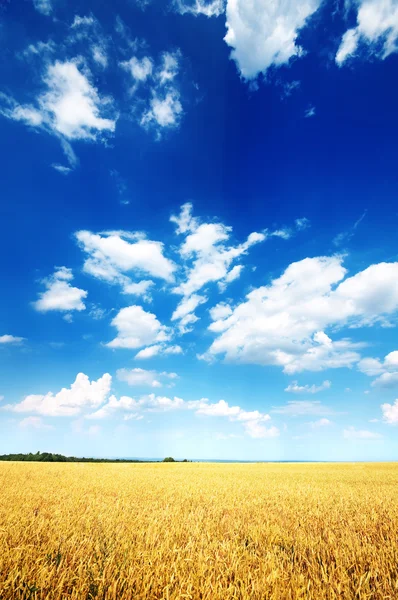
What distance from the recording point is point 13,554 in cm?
471

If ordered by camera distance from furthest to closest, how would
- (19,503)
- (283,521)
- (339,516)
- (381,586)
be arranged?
(19,503), (339,516), (283,521), (381,586)

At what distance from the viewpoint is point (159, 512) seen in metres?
8.77

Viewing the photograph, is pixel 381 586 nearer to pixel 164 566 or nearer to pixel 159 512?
pixel 164 566

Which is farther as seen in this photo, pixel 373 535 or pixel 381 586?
pixel 373 535

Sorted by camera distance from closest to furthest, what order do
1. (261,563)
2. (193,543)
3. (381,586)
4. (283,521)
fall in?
(381,586)
(261,563)
(193,543)
(283,521)

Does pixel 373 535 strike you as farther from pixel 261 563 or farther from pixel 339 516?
pixel 261 563

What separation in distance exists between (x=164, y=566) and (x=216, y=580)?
2.39 ft

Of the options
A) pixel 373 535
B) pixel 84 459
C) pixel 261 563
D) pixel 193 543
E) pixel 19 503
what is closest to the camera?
pixel 261 563

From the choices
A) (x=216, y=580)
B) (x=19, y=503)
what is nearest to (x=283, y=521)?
(x=216, y=580)

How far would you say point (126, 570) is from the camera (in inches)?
169

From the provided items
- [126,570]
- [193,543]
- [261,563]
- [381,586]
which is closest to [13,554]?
[126,570]

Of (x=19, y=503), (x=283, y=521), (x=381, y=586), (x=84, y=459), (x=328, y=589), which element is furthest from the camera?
(x=84, y=459)

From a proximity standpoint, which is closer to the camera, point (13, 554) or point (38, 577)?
point (38, 577)

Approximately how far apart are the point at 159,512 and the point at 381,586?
19.7 ft
